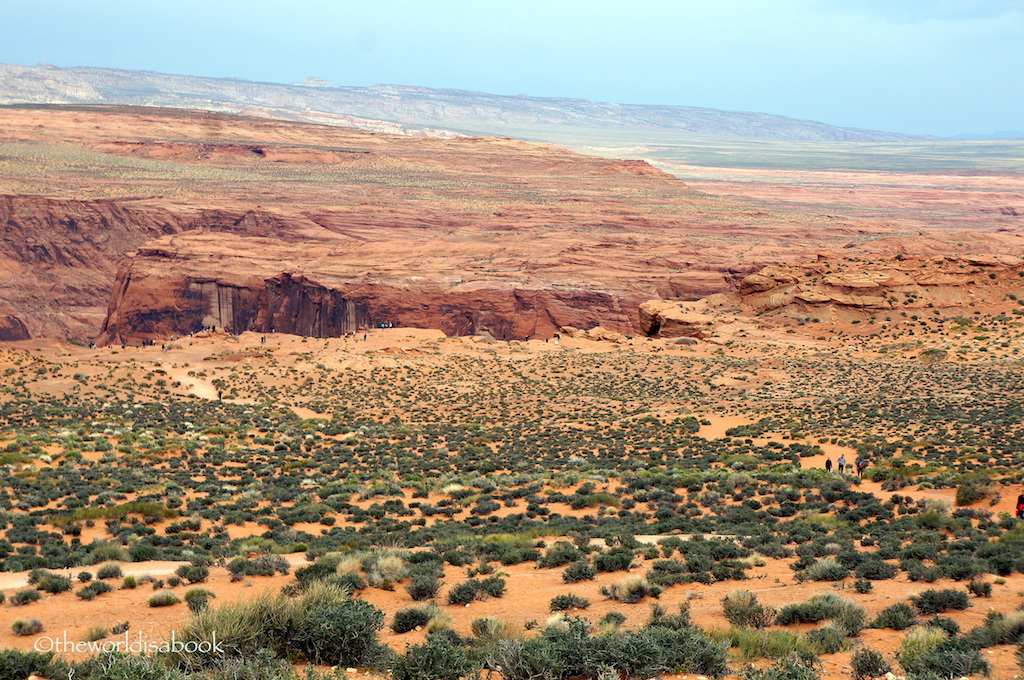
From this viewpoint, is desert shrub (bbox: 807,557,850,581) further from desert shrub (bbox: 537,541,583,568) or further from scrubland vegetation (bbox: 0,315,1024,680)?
desert shrub (bbox: 537,541,583,568)

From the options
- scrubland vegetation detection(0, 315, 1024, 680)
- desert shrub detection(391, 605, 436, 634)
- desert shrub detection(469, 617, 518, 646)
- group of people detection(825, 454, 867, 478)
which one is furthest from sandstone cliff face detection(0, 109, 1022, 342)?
desert shrub detection(469, 617, 518, 646)

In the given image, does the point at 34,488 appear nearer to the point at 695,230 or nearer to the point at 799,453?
the point at 799,453

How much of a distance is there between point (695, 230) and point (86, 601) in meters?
72.8

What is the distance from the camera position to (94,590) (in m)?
11.4

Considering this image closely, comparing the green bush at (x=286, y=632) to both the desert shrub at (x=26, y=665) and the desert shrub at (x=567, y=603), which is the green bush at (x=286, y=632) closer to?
the desert shrub at (x=26, y=665)

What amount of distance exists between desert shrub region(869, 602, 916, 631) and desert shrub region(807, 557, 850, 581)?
172 centimetres

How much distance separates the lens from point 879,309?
43.5 metres

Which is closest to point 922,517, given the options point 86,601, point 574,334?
point 86,601

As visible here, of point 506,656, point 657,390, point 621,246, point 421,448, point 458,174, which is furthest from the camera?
point 458,174

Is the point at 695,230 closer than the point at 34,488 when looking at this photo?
No

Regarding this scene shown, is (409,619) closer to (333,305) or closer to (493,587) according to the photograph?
(493,587)

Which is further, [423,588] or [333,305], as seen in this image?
[333,305]

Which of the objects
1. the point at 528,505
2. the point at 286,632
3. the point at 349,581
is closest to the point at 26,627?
the point at 286,632

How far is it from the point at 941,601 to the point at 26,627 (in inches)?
393
